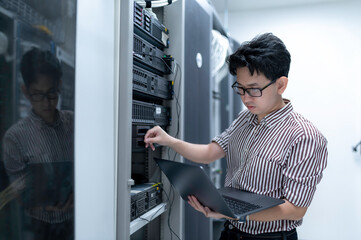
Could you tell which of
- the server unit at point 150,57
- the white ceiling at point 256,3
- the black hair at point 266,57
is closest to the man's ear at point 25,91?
the server unit at point 150,57

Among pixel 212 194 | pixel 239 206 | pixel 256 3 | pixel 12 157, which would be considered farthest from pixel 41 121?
pixel 256 3

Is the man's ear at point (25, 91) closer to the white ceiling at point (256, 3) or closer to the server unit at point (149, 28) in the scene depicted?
the server unit at point (149, 28)

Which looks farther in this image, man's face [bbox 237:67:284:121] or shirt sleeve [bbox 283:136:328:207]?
man's face [bbox 237:67:284:121]

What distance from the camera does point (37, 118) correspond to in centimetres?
75

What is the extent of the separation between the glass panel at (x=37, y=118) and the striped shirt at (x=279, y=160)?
0.62 meters

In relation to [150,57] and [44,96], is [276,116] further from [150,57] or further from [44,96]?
[44,96]

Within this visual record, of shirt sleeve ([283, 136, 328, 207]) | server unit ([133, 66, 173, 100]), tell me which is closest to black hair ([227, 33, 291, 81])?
shirt sleeve ([283, 136, 328, 207])

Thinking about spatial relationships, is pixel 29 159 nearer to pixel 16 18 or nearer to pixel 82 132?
pixel 82 132

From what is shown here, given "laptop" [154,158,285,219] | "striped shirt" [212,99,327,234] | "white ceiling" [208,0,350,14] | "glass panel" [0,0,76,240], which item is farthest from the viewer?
"white ceiling" [208,0,350,14]

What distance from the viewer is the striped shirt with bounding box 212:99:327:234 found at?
98 centimetres

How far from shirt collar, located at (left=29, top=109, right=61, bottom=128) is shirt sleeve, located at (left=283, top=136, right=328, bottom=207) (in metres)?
0.73

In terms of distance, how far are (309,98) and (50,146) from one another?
303 centimetres

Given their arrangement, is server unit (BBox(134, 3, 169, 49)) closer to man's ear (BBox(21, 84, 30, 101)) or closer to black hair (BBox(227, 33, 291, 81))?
black hair (BBox(227, 33, 291, 81))

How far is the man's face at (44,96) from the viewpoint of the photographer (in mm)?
730
